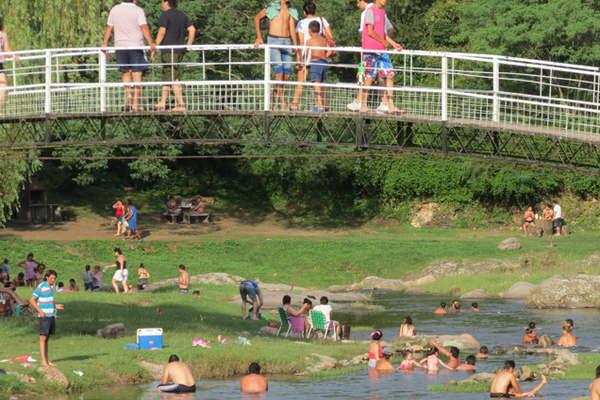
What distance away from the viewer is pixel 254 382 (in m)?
31.8

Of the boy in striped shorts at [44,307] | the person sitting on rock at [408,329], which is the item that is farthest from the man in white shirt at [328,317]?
the boy in striped shorts at [44,307]

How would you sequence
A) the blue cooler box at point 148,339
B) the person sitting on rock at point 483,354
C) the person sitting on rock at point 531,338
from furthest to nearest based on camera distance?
the person sitting on rock at point 531,338 → the person sitting on rock at point 483,354 → the blue cooler box at point 148,339

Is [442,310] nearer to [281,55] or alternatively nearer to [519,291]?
[519,291]

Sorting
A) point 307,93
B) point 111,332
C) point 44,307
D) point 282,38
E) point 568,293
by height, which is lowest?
point 568,293

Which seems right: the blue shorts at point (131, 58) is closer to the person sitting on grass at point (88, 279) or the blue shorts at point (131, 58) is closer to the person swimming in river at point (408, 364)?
the person swimming in river at point (408, 364)

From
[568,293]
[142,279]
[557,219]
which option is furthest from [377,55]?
[557,219]

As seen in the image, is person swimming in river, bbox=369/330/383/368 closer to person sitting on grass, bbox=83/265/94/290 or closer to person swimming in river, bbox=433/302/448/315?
person swimming in river, bbox=433/302/448/315

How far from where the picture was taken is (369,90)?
3931cm

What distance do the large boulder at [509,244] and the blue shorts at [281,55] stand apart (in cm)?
2251

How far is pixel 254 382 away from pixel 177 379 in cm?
166

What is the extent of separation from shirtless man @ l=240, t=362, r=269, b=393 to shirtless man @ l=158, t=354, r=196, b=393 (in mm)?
1069

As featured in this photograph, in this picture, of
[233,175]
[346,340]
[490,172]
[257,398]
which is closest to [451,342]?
[346,340]

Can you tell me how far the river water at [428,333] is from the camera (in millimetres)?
32219

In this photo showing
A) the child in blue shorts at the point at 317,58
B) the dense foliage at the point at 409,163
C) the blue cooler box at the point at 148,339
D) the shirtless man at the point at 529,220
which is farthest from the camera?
the dense foliage at the point at 409,163
